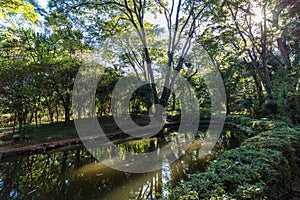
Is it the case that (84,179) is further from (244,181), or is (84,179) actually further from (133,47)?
(133,47)

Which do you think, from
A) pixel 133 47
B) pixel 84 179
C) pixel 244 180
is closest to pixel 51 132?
pixel 84 179

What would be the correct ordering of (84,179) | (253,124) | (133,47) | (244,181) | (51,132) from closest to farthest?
(244,181) → (84,179) → (253,124) → (51,132) → (133,47)

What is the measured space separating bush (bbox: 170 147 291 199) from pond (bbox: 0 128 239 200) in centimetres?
130

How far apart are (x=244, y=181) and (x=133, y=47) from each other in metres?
14.7

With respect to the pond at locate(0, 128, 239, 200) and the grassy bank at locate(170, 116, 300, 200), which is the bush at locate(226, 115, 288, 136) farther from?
the grassy bank at locate(170, 116, 300, 200)

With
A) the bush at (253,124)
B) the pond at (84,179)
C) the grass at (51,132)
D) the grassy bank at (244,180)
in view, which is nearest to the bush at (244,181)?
the grassy bank at (244,180)

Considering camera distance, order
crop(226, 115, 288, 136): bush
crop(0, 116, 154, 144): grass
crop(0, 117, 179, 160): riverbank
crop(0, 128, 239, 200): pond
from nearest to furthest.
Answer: crop(0, 128, 239, 200): pond < crop(226, 115, 288, 136): bush < crop(0, 117, 179, 160): riverbank < crop(0, 116, 154, 144): grass

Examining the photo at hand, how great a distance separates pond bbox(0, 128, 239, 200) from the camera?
3912 mm

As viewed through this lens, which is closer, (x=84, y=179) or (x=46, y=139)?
(x=84, y=179)

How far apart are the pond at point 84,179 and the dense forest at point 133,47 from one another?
425cm

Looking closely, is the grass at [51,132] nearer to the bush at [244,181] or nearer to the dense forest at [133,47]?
the dense forest at [133,47]

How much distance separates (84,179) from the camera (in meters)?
4.72

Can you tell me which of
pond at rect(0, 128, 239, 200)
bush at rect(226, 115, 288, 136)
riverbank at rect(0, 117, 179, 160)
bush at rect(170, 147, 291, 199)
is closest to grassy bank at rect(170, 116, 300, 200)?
bush at rect(170, 147, 291, 199)

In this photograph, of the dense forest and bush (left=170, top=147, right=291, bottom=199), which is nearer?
bush (left=170, top=147, right=291, bottom=199)
